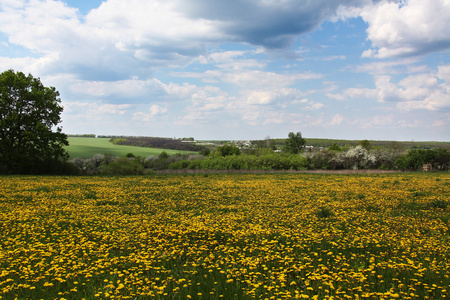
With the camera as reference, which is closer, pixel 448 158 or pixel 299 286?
pixel 299 286

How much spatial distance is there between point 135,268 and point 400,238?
8682mm

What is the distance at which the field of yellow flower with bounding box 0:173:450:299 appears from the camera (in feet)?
21.3

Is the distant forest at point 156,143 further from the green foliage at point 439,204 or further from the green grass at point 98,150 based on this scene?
the green foliage at point 439,204

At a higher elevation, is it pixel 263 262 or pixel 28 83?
pixel 28 83

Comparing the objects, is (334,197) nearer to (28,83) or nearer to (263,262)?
(263,262)

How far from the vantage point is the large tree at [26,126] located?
43.5 meters

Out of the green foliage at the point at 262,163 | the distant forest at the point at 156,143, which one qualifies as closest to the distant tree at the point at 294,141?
the distant forest at the point at 156,143

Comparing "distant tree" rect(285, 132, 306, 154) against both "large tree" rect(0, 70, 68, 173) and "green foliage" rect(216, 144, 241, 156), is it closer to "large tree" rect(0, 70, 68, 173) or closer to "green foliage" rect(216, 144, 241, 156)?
"green foliage" rect(216, 144, 241, 156)

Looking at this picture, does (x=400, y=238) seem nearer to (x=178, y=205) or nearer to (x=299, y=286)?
(x=299, y=286)

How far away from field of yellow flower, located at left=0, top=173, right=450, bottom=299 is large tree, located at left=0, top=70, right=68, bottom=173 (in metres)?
31.1

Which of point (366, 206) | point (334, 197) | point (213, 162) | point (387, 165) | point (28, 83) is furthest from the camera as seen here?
point (387, 165)

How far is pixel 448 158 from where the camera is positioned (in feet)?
257

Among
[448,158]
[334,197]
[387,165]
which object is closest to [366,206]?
[334,197]

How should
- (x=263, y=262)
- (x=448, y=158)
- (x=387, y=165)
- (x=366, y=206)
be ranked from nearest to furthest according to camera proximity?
(x=263, y=262), (x=366, y=206), (x=448, y=158), (x=387, y=165)
